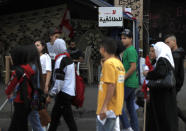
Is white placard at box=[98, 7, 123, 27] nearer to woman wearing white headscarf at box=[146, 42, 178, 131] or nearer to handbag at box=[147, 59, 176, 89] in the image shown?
woman wearing white headscarf at box=[146, 42, 178, 131]

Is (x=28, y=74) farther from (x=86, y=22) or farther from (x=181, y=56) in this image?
(x=86, y=22)

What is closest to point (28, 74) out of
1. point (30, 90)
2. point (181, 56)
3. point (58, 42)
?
point (30, 90)

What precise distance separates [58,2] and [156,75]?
24.2 ft

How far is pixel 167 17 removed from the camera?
58.0ft

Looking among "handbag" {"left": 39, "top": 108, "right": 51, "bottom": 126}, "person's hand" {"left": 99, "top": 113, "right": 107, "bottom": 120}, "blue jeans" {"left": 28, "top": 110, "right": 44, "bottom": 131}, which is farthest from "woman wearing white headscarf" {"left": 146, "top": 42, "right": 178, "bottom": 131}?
"blue jeans" {"left": 28, "top": 110, "right": 44, "bottom": 131}

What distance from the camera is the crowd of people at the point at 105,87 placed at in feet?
14.9

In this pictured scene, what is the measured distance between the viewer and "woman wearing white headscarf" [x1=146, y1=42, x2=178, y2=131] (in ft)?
17.0

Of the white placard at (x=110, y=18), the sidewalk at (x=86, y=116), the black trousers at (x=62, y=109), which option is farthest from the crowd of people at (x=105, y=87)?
the white placard at (x=110, y=18)

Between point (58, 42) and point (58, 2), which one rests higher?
point (58, 2)

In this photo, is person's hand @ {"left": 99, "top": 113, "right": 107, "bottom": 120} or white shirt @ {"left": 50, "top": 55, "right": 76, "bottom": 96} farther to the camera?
white shirt @ {"left": 50, "top": 55, "right": 76, "bottom": 96}

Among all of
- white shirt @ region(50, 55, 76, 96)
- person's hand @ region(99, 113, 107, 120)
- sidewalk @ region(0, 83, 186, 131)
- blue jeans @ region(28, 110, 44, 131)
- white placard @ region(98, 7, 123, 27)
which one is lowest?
sidewalk @ region(0, 83, 186, 131)

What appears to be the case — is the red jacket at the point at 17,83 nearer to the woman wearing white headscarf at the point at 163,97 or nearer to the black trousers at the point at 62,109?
the black trousers at the point at 62,109

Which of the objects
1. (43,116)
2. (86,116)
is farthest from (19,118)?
(86,116)

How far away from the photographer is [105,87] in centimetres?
456
